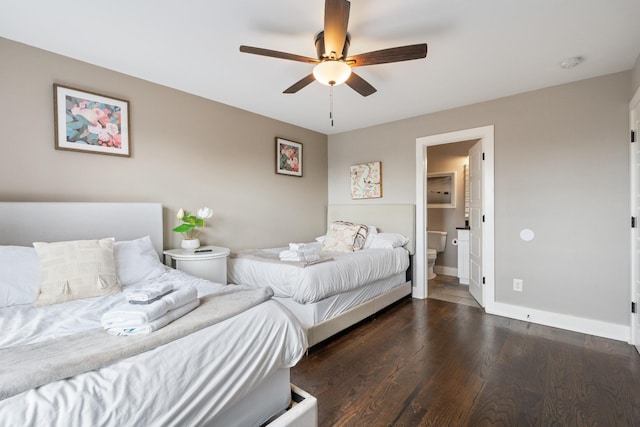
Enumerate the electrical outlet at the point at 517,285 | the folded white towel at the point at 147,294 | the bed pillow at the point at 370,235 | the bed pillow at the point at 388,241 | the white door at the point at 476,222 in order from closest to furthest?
the folded white towel at the point at 147,294
the electrical outlet at the point at 517,285
the white door at the point at 476,222
the bed pillow at the point at 388,241
the bed pillow at the point at 370,235

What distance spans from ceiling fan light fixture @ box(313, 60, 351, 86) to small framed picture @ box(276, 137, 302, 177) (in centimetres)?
199

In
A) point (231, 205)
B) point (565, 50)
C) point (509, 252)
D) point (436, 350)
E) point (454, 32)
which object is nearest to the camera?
point (454, 32)

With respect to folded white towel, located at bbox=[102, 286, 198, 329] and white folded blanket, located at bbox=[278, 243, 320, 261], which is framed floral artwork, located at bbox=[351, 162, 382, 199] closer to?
white folded blanket, located at bbox=[278, 243, 320, 261]

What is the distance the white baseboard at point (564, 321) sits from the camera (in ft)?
8.45

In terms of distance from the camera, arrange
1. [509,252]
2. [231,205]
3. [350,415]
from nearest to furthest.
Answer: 1. [350,415]
2. [509,252]
3. [231,205]

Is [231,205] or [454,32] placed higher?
[454,32]

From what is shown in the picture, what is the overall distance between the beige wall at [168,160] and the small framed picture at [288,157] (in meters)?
0.09

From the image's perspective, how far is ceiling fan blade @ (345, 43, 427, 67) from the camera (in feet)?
5.69

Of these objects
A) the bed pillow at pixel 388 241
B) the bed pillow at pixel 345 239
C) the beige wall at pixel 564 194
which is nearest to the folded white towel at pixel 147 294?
the bed pillow at pixel 345 239

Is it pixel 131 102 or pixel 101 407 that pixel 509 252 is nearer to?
pixel 101 407

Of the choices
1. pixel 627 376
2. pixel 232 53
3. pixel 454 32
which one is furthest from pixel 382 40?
pixel 627 376

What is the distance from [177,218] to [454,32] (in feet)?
9.37

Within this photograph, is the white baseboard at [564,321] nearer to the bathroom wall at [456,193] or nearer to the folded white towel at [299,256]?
the bathroom wall at [456,193]

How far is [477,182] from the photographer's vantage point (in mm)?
3576
